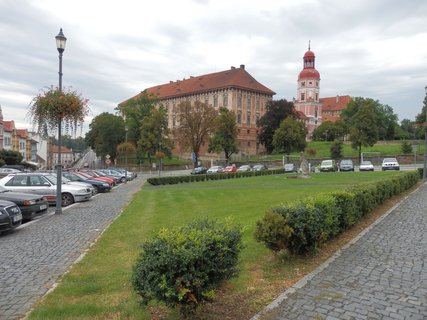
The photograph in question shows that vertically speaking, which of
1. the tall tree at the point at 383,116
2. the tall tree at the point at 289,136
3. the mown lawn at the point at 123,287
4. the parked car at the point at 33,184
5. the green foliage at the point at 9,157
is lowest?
the mown lawn at the point at 123,287

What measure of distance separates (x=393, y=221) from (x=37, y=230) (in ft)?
34.4

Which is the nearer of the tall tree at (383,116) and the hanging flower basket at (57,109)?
the hanging flower basket at (57,109)

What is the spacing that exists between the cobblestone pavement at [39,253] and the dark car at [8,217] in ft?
0.91

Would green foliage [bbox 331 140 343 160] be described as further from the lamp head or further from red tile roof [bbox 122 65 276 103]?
the lamp head

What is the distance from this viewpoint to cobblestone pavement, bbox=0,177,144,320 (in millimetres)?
5809

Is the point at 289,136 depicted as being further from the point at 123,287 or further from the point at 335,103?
the point at 335,103

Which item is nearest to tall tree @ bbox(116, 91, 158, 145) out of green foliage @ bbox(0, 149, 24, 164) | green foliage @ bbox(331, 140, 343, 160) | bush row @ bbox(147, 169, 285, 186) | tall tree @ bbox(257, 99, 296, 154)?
green foliage @ bbox(0, 149, 24, 164)

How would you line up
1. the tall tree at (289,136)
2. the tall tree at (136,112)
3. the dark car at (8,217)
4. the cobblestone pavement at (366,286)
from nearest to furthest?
the cobblestone pavement at (366,286), the dark car at (8,217), the tall tree at (289,136), the tall tree at (136,112)

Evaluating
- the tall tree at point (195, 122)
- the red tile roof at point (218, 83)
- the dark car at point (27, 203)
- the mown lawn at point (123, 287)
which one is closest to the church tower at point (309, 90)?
the red tile roof at point (218, 83)

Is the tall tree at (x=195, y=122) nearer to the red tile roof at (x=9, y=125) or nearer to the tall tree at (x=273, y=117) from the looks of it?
the tall tree at (x=273, y=117)

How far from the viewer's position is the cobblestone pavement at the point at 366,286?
4840mm

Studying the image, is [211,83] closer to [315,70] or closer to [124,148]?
[315,70]

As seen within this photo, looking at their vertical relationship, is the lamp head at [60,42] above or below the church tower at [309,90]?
below

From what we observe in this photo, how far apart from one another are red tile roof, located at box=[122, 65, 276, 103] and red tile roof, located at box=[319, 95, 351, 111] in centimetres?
4698
